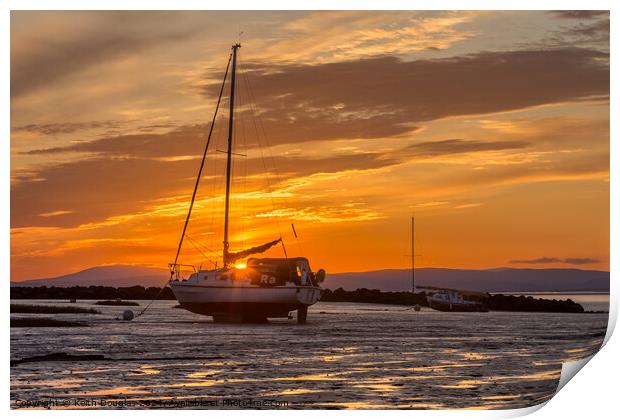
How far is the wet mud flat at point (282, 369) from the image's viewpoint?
49.1 ft

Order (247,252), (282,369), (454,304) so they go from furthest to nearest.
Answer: (454,304), (247,252), (282,369)

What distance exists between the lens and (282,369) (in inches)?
751

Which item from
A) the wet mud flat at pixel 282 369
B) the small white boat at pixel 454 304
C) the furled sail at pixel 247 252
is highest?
the furled sail at pixel 247 252

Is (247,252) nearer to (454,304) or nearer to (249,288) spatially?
(249,288)

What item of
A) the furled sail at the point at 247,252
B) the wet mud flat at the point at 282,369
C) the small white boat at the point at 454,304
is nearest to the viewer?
the wet mud flat at the point at 282,369

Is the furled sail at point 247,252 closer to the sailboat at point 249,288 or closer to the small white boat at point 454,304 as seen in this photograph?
the sailboat at point 249,288

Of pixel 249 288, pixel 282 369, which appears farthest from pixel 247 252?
pixel 282 369

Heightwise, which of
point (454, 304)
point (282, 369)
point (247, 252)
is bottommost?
point (282, 369)

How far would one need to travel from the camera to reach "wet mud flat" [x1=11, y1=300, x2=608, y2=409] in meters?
15.0

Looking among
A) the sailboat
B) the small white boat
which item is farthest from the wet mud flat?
the small white boat

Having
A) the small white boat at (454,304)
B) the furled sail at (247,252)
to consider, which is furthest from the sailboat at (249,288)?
the small white boat at (454,304)

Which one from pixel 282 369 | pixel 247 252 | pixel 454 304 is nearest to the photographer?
pixel 282 369
